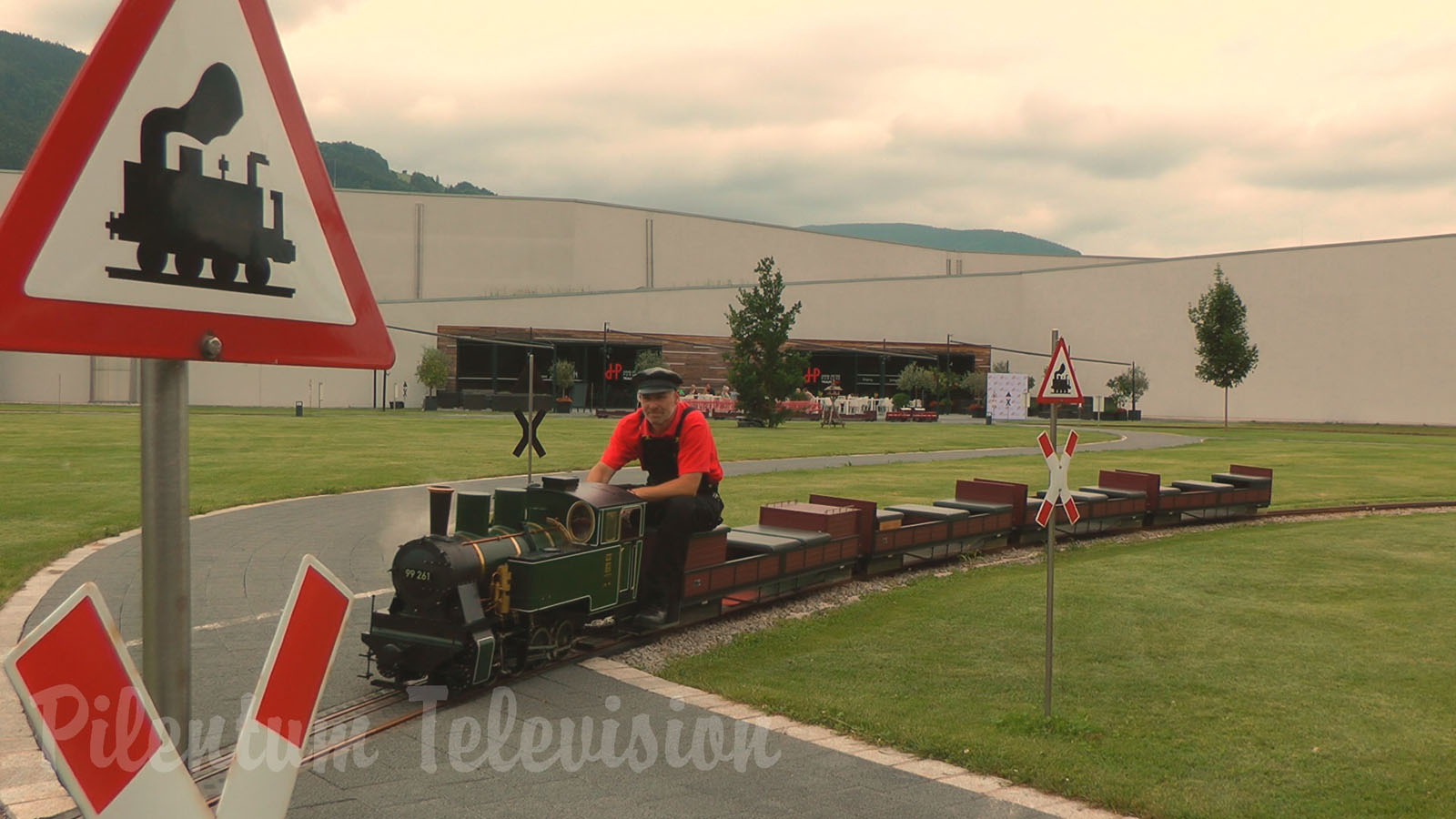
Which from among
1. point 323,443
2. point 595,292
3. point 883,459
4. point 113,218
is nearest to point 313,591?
point 113,218

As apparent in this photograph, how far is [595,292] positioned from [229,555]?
63.1 meters

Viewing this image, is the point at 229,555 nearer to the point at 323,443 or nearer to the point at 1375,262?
the point at 323,443

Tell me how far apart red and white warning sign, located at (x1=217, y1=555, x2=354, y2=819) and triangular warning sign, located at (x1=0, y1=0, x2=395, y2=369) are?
A: 0.50m

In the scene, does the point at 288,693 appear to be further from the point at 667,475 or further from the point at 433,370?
the point at 433,370

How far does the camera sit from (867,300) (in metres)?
81.9

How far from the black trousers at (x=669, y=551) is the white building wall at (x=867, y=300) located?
194 ft

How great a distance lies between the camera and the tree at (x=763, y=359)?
4944 cm

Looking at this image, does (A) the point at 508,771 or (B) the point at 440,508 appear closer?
(A) the point at 508,771

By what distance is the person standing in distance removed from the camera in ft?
31.9

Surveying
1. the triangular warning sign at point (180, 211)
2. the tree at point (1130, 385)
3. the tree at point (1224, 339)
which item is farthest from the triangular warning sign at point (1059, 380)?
the tree at point (1130, 385)

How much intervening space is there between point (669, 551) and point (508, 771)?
371 cm

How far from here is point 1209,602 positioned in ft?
38.3

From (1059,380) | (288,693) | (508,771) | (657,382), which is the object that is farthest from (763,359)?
(288,693)

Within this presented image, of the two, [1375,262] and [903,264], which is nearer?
[1375,262]
